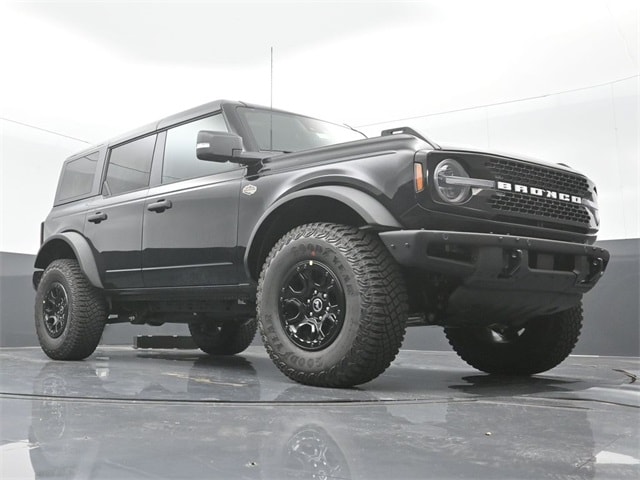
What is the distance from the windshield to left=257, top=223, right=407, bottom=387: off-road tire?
944mm

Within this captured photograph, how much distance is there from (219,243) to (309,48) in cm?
390

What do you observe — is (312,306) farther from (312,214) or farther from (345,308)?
(312,214)

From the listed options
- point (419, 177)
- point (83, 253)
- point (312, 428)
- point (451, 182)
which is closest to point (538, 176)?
point (451, 182)

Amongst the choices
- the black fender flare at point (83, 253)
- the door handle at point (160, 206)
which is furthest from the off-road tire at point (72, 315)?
the door handle at point (160, 206)

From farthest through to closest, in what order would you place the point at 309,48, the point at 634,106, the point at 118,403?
1. the point at 309,48
2. the point at 634,106
3. the point at 118,403

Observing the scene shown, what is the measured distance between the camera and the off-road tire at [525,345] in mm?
3877

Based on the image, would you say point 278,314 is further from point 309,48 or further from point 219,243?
point 309,48

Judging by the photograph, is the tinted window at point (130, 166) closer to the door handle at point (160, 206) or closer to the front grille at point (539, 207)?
the door handle at point (160, 206)

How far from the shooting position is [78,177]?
5598 mm

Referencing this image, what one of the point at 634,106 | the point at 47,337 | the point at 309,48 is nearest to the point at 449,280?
the point at 47,337

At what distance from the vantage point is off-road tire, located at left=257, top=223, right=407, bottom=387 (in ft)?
9.72

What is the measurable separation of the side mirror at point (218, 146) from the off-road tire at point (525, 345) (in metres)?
1.76

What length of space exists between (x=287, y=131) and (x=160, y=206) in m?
0.97

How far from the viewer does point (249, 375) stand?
3.95m
